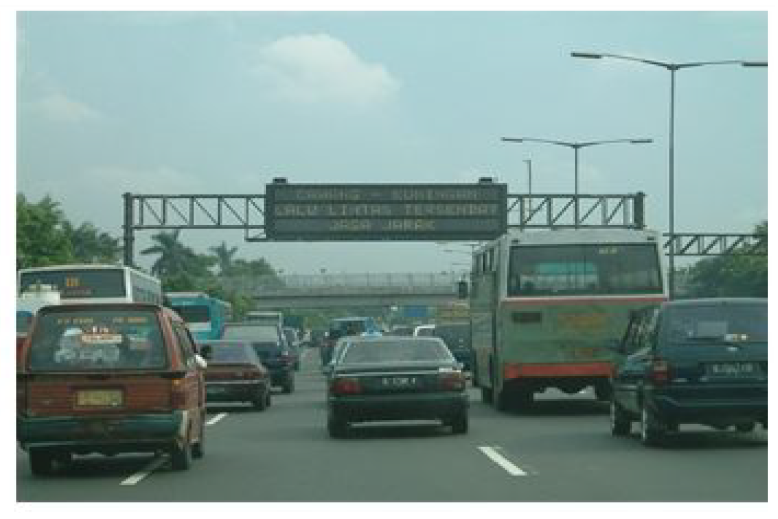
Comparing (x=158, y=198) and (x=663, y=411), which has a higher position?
(x=158, y=198)

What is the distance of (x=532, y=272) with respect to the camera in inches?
1156

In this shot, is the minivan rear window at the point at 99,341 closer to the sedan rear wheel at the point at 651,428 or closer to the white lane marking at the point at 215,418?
the sedan rear wheel at the point at 651,428

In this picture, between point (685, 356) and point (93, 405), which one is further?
point (685, 356)

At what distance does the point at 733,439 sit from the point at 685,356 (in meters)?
2.34

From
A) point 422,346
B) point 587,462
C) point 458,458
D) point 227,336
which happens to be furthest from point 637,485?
point 227,336

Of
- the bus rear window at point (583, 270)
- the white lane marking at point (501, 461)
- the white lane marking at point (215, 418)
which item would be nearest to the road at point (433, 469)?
the white lane marking at point (501, 461)

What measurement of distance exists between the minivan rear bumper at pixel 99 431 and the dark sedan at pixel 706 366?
597cm

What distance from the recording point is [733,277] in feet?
299

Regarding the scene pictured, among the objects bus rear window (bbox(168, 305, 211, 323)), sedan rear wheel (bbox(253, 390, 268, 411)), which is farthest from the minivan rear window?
bus rear window (bbox(168, 305, 211, 323))

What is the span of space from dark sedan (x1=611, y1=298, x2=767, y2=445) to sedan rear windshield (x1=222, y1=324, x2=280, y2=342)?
2104 centimetres

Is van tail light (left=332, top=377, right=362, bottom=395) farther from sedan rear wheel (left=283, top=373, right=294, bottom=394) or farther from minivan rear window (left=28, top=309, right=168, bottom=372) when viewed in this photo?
sedan rear wheel (left=283, top=373, right=294, bottom=394)

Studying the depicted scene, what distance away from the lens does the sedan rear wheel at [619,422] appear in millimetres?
22484

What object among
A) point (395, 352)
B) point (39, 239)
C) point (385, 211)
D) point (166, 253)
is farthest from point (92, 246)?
point (395, 352)
